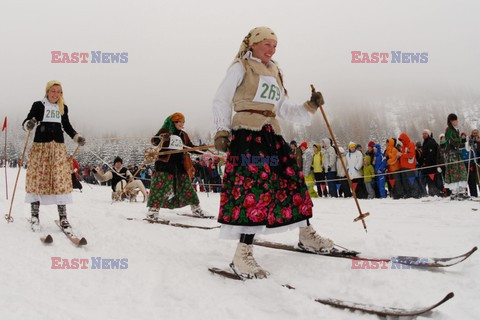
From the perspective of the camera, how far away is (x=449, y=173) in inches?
312

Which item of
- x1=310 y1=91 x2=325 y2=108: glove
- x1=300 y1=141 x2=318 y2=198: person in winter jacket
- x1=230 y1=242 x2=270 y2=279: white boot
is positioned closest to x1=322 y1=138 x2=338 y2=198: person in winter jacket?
x1=300 y1=141 x2=318 y2=198: person in winter jacket

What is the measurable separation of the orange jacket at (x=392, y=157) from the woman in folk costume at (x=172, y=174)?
5.47m

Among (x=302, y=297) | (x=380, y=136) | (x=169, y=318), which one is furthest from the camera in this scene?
(x=380, y=136)

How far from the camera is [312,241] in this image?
3312 millimetres

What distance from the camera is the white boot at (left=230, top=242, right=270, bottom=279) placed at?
2781mm

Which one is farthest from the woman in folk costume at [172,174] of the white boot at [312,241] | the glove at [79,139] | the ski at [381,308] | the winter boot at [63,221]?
the ski at [381,308]

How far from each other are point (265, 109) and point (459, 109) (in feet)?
292

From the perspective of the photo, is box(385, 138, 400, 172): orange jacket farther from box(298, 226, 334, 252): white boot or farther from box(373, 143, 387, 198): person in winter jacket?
box(298, 226, 334, 252): white boot

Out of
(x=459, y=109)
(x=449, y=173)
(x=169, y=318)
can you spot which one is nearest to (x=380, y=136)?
(x=459, y=109)

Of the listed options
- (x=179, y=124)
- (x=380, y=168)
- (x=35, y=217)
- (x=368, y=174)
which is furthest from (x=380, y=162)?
(x=35, y=217)

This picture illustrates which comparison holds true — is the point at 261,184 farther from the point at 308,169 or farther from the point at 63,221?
the point at 308,169

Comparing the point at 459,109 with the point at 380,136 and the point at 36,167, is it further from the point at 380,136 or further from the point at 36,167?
the point at 36,167

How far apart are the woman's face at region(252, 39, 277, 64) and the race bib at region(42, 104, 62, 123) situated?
2.77m

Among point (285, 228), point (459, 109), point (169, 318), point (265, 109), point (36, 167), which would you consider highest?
point (459, 109)
